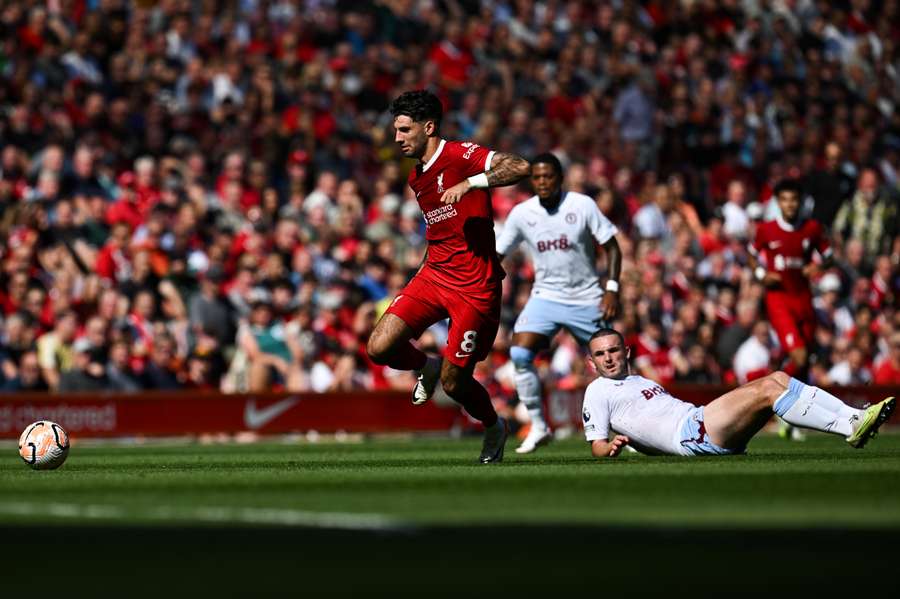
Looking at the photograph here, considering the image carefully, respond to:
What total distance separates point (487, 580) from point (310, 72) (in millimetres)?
20482

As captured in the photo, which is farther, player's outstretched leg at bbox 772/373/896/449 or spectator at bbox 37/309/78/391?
spectator at bbox 37/309/78/391

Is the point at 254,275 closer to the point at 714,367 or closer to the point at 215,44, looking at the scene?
the point at 215,44

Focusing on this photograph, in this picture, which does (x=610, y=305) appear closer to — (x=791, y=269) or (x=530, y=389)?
(x=530, y=389)

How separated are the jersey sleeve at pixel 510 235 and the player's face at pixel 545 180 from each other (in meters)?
0.36

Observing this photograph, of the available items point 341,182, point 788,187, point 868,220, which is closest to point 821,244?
point 788,187

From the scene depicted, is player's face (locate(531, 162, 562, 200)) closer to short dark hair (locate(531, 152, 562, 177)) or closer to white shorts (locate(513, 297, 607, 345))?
short dark hair (locate(531, 152, 562, 177))

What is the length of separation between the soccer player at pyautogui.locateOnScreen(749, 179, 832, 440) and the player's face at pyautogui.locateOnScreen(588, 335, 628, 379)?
253 inches

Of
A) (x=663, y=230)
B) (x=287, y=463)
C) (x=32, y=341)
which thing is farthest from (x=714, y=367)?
(x=287, y=463)

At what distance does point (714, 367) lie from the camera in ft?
80.0

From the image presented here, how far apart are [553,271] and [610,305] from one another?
807 mm

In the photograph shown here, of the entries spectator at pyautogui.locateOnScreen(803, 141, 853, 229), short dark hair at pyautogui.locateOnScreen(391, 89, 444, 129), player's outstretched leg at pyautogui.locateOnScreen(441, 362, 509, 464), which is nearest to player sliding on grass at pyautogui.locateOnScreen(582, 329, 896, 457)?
player's outstretched leg at pyautogui.locateOnScreen(441, 362, 509, 464)

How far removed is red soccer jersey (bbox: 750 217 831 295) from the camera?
63.2ft

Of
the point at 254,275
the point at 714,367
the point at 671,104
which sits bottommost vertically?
the point at 714,367

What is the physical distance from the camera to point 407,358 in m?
13.6
